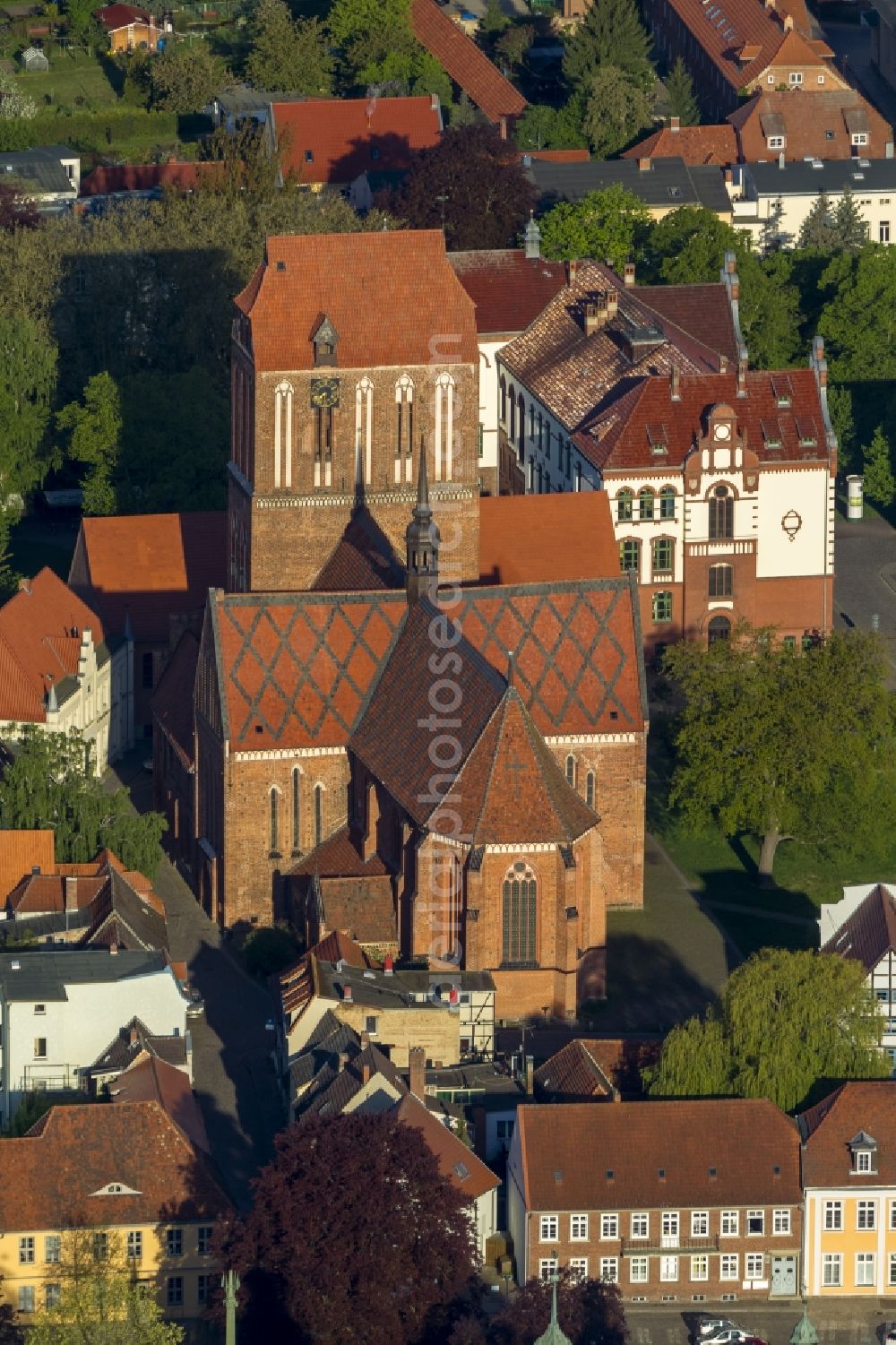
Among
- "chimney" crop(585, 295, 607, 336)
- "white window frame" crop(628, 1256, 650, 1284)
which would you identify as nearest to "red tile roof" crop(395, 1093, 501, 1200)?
"white window frame" crop(628, 1256, 650, 1284)

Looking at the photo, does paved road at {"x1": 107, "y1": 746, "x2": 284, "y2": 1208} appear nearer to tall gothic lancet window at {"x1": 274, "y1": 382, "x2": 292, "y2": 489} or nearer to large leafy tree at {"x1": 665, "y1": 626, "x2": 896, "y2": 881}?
tall gothic lancet window at {"x1": 274, "y1": 382, "x2": 292, "y2": 489}

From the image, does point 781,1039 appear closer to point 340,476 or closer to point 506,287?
point 340,476

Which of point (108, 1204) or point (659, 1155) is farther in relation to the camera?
point (659, 1155)

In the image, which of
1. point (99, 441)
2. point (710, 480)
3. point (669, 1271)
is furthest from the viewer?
point (99, 441)

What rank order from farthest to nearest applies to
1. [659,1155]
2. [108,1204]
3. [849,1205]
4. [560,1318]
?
[849,1205], [659,1155], [108,1204], [560,1318]

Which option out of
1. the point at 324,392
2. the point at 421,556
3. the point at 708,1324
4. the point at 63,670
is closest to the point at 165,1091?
the point at 708,1324
